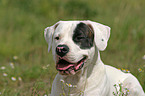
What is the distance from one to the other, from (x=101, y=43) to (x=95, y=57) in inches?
9.3

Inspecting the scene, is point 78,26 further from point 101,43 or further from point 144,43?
point 144,43

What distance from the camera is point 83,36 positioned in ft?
10.5

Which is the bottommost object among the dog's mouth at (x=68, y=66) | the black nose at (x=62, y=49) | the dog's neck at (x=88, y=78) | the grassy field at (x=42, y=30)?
the grassy field at (x=42, y=30)

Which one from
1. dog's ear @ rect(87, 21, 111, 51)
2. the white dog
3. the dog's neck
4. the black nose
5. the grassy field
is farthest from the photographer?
the grassy field

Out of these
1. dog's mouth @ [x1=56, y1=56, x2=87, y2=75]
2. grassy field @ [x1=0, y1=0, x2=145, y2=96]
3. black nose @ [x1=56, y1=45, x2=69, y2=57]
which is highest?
black nose @ [x1=56, y1=45, x2=69, y2=57]

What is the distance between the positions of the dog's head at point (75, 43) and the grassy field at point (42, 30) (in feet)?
3.86

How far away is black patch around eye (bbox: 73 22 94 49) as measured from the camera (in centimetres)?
316

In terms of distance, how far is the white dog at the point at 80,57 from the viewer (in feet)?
10.1

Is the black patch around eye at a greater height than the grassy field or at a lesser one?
greater

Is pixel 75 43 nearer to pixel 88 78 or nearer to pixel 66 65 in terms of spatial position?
pixel 66 65

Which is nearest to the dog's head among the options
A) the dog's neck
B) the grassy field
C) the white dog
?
the white dog

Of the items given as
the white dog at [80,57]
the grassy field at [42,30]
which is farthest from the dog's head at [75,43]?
the grassy field at [42,30]

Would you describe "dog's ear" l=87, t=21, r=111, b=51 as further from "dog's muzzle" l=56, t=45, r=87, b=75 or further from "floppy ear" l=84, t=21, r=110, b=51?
Answer: "dog's muzzle" l=56, t=45, r=87, b=75

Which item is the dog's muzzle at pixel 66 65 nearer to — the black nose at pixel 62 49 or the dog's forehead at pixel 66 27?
the black nose at pixel 62 49
